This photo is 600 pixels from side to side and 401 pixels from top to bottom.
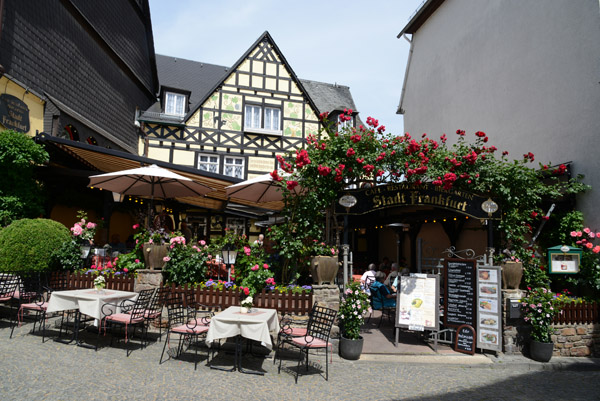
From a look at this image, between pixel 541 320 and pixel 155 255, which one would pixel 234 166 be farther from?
pixel 541 320

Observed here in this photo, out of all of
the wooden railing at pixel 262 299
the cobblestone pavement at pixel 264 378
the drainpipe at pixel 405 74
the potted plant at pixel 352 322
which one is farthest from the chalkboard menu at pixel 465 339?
the drainpipe at pixel 405 74

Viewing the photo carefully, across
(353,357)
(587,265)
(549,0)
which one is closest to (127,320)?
(353,357)

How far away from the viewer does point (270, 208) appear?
12.2 m

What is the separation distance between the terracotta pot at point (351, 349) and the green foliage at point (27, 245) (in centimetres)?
593

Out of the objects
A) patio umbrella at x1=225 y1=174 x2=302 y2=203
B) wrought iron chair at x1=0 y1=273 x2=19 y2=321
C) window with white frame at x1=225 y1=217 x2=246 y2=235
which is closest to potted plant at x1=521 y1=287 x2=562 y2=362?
patio umbrella at x1=225 y1=174 x2=302 y2=203

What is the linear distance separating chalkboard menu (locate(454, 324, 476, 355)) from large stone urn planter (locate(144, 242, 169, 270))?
542 cm

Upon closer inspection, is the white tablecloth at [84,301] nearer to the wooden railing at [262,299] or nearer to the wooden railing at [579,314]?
the wooden railing at [262,299]

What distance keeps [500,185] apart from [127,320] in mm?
6680

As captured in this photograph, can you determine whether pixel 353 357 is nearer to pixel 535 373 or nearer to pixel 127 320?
pixel 535 373

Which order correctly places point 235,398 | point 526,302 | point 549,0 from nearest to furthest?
point 235,398
point 526,302
point 549,0

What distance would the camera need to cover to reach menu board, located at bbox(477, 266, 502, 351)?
610cm

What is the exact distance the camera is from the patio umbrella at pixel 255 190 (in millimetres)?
7628

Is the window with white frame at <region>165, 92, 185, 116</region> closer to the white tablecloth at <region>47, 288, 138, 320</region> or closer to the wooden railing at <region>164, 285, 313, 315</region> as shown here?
the wooden railing at <region>164, 285, 313, 315</region>

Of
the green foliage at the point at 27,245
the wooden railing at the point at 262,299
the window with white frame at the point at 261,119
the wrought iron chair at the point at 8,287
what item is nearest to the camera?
the wrought iron chair at the point at 8,287
